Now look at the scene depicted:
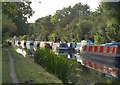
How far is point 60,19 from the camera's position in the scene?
14088 centimetres

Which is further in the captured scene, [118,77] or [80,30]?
[80,30]

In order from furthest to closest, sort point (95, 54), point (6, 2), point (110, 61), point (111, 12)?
point (111, 12)
point (95, 54)
point (110, 61)
point (6, 2)

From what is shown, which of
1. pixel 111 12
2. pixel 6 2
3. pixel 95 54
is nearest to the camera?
pixel 6 2

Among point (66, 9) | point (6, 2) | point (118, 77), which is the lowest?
point (118, 77)

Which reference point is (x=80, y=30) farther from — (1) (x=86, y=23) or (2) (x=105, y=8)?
(2) (x=105, y=8)

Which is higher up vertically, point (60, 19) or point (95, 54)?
point (60, 19)

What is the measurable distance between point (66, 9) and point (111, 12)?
9773 centimetres

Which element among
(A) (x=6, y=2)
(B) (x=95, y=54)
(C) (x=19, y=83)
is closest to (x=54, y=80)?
(C) (x=19, y=83)

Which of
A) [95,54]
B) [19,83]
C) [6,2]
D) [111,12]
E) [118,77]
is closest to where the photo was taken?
[19,83]

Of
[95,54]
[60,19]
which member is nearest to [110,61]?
[95,54]

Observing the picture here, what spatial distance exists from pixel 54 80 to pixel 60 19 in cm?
12506

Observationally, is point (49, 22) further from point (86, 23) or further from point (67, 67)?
point (67, 67)

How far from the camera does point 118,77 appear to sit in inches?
888

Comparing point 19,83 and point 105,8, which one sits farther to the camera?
point 105,8
